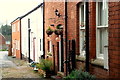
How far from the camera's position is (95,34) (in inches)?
263

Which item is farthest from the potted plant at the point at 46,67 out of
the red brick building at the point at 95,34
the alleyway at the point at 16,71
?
the alleyway at the point at 16,71

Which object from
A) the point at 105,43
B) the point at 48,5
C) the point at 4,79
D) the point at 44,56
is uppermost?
the point at 48,5

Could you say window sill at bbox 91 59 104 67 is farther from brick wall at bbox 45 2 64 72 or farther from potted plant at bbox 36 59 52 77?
potted plant at bbox 36 59 52 77

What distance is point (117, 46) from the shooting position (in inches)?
187

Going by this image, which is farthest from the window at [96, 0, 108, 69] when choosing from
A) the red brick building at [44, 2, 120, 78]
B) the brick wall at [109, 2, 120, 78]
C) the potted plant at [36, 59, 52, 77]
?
the potted plant at [36, 59, 52, 77]

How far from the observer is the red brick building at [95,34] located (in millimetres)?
→ 4906

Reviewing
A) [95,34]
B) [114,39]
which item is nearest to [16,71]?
[95,34]

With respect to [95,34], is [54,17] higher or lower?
higher

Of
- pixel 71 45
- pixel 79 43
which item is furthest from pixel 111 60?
pixel 71 45

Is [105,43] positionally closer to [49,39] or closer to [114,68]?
[114,68]

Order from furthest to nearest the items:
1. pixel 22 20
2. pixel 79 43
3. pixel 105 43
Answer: pixel 22 20
pixel 79 43
pixel 105 43

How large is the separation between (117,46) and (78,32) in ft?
11.7

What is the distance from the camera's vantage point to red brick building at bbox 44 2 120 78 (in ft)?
16.1

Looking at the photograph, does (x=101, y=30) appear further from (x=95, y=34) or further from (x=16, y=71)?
(x=16, y=71)
